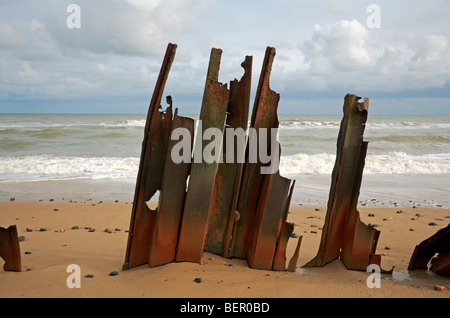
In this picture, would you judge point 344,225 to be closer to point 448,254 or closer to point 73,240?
point 448,254

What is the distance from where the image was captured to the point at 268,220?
158 inches

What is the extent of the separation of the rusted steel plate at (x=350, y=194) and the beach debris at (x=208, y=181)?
19.5 inches

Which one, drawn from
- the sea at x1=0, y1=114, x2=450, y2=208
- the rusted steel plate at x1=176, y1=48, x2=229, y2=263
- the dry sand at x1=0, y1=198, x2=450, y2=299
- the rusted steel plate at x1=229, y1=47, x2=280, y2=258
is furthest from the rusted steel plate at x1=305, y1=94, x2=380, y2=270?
the sea at x1=0, y1=114, x2=450, y2=208

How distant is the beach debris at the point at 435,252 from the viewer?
4.16 m

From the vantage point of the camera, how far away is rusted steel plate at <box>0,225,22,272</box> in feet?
13.6

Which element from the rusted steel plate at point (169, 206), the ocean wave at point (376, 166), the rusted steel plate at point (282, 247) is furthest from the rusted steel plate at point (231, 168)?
the ocean wave at point (376, 166)

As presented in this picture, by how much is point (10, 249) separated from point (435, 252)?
4325mm

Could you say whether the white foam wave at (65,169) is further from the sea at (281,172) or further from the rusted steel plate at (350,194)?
the rusted steel plate at (350,194)

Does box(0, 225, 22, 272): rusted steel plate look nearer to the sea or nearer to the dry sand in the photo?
the dry sand

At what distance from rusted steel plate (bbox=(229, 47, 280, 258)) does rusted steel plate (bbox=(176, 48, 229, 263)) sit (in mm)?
326

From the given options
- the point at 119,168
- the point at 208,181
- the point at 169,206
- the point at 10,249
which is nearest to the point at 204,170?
the point at 208,181

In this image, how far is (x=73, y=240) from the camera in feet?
19.3
